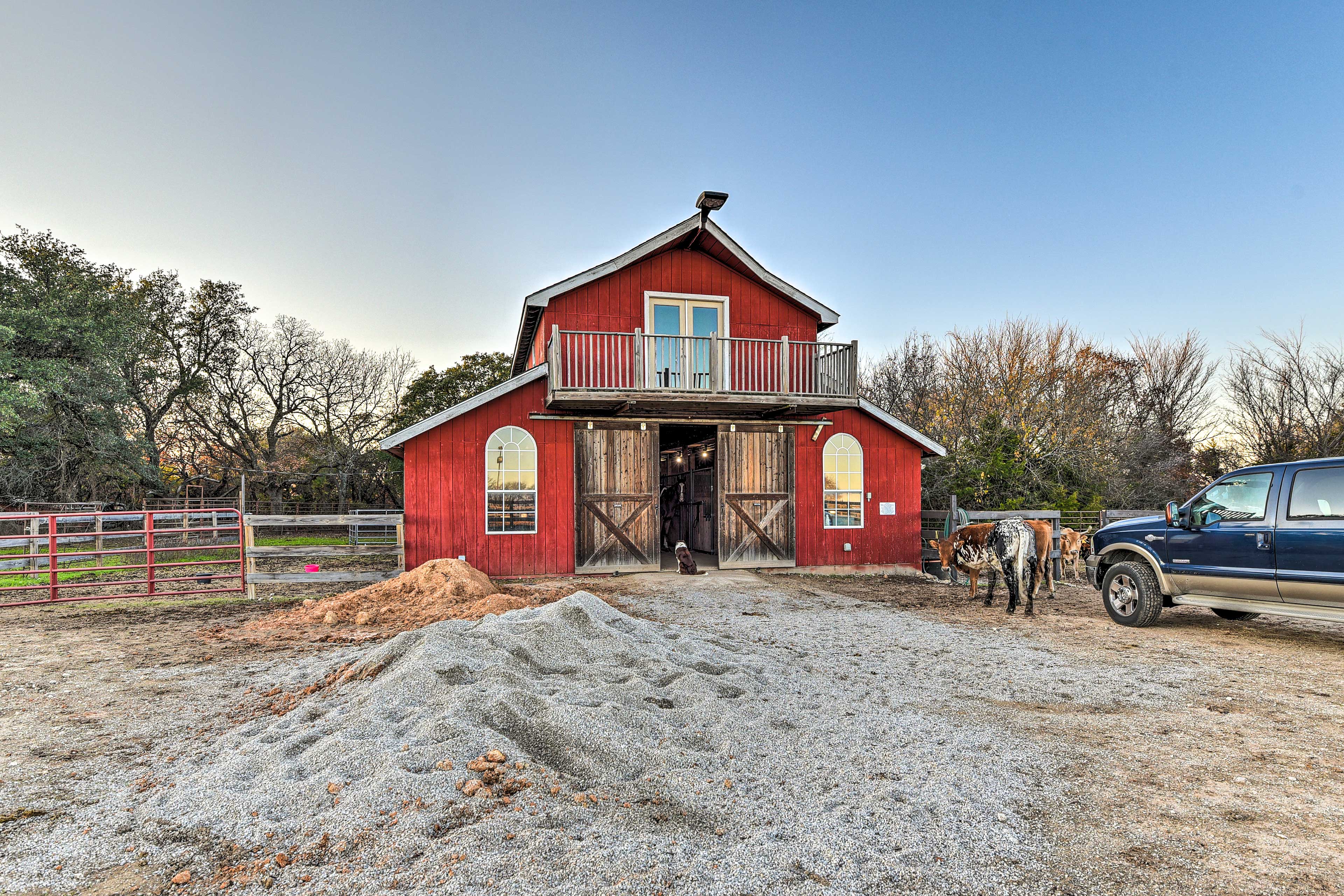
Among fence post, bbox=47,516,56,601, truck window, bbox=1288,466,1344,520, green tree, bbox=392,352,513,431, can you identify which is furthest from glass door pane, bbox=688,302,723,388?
green tree, bbox=392,352,513,431

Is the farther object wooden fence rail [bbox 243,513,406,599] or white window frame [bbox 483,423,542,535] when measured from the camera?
white window frame [bbox 483,423,542,535]

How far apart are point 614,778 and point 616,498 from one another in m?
9.90

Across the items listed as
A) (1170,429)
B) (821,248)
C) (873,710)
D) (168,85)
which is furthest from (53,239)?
(1170,429)

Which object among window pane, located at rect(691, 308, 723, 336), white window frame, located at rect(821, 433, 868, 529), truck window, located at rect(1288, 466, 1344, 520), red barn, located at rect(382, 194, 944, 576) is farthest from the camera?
white window frame, located at rect(821, 433, 868, 529)

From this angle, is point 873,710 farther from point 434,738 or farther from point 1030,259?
point 1030,259

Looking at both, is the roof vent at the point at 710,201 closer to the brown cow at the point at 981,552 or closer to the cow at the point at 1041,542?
the brown cow at the point at 981,552

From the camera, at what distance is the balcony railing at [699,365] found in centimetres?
1230

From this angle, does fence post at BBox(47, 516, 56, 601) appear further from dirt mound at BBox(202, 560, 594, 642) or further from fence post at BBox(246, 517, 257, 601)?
dirt mound at BBox(202, 560, 594, 642)

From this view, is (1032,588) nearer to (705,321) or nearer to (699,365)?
(699,365)

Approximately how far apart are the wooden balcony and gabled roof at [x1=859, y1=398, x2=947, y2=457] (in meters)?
1.09

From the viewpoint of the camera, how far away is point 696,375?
13047 millimetres

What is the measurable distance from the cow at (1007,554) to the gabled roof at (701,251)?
6.42 meters

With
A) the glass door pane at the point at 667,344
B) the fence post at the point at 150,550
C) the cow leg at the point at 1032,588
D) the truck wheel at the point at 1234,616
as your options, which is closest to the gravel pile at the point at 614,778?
the cow leg at the point at 1032,588

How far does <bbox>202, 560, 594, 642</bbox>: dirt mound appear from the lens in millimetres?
8047
